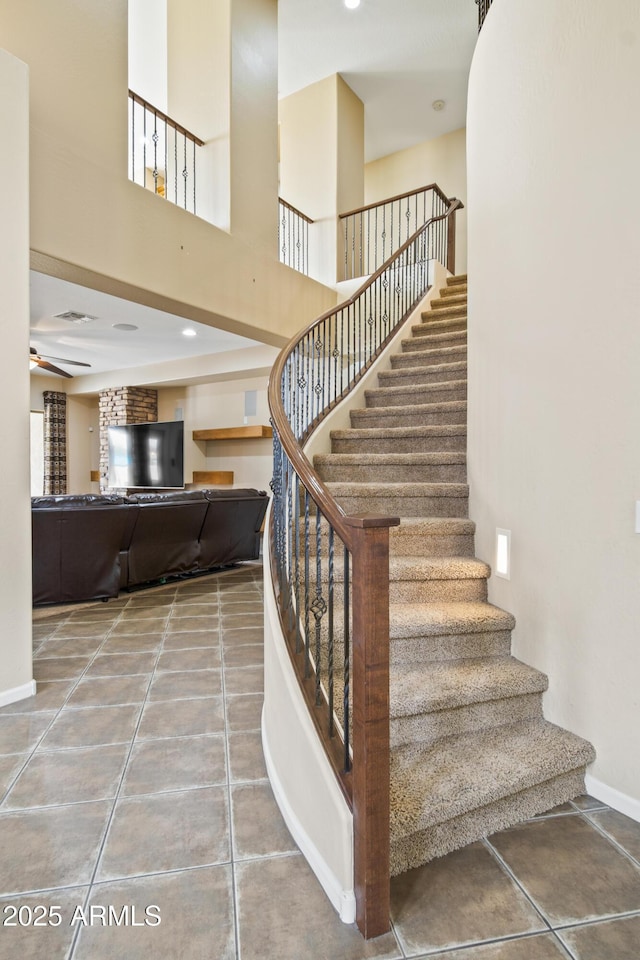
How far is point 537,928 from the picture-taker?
135cm

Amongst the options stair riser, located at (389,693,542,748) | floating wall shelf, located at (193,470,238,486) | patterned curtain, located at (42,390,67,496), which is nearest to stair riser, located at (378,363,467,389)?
stair riser, located at (389,693,542,748)

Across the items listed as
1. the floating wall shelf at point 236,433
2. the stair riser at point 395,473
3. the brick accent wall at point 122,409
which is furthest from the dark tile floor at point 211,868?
the brick accent wall at point 122,409

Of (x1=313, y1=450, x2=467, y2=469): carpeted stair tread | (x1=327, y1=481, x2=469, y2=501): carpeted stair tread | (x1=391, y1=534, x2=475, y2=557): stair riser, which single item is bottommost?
(x1=391, y1=534, x2=475, y2=557): stair riser

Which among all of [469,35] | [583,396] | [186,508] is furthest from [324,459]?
[469,35]

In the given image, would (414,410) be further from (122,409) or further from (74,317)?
(122,409)

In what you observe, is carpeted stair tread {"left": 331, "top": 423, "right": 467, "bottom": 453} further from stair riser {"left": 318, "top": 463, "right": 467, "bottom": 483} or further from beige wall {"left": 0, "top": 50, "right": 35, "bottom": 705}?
beige wall {"left": 0, "top": 50, "right": 35, "bottom": 705}

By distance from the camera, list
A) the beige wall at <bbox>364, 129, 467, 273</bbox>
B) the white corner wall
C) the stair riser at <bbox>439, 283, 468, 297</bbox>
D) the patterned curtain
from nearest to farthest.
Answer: the white corner wall
the stair riser at <bbox>439, 283, 468, 297</bbox>
the beige wall at <bbox>364, 129, 467, 273</bbox>
the patterned curtain

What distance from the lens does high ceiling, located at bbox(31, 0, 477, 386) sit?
17.8ft

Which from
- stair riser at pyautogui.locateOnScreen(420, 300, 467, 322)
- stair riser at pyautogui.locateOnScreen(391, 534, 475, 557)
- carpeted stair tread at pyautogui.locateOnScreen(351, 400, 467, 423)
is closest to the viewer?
stair riser at pyautogui.locateOnScreen(391, 534, 475, 557)

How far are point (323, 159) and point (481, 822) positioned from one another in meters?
7.41

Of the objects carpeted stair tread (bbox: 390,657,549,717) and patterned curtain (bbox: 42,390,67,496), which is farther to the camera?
patterned curtain (bbox: 42,390,67,496)

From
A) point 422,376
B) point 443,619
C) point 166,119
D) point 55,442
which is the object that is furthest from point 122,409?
point 443,619

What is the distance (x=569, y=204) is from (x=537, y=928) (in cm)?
243

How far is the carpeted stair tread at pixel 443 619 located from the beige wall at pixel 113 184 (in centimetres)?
325
